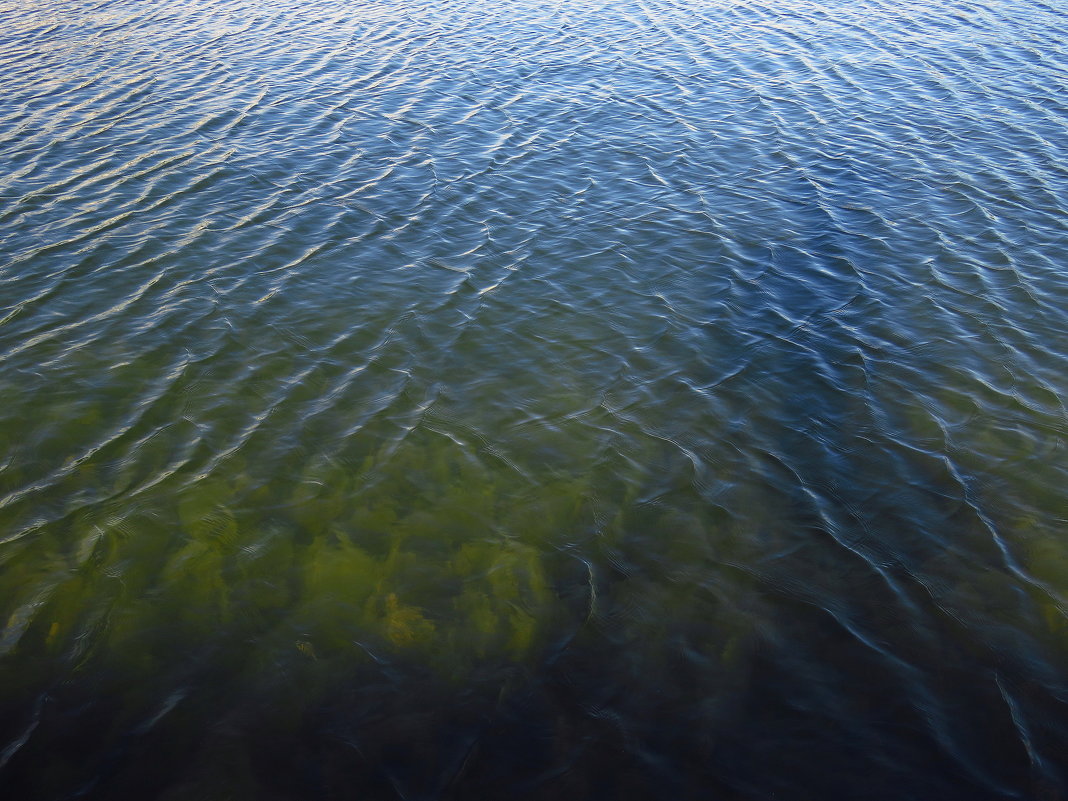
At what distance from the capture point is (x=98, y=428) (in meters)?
12.6

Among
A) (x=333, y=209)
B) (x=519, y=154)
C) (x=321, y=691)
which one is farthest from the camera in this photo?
(x=519, y=154)

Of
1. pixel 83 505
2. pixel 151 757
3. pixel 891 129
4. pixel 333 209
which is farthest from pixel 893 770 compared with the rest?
pixel 891 129

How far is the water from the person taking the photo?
8.63 meters

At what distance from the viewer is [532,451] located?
12492mm

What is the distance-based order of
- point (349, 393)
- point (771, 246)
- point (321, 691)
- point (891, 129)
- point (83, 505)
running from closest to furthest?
point (321, 691) < point (83, 505) < point (349, 393) < point (771, 246) < point (891, 129)

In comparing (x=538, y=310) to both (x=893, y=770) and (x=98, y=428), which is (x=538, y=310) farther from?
(x=893, y=770)

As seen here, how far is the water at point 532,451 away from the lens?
863 cm

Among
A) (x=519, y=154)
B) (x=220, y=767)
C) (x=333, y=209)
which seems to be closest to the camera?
(x=220, y=767)

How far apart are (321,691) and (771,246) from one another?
1353cm

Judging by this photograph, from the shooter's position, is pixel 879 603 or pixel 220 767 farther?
pixel 879 603

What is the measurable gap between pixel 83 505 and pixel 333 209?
10.2 meters

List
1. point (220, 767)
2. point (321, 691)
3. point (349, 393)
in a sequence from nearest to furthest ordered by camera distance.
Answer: point (220, 767)
point (321, 691)
point (349, 393)

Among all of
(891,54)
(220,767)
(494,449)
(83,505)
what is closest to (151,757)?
(220,767)

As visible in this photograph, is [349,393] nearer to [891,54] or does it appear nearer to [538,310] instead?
[538,310]
